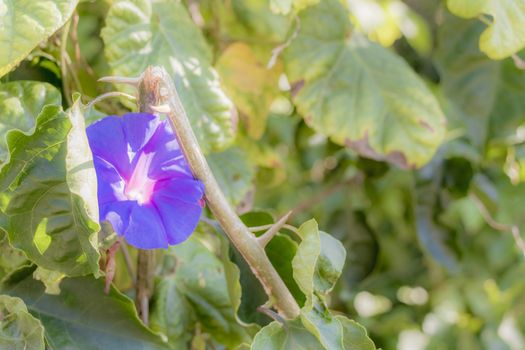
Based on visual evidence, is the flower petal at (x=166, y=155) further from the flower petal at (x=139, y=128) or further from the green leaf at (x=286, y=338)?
the green leaf at (x=286, y=338)

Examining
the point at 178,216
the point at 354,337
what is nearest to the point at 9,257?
the point at 178,216

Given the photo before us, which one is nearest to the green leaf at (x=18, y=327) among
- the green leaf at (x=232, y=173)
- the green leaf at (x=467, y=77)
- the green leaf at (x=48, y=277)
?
the green leaf at (x=48, y=277)

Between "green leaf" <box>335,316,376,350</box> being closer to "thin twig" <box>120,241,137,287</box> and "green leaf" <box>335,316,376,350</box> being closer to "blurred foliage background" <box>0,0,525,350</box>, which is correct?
"blurred foliage background" <box>0,0,525,350</box>

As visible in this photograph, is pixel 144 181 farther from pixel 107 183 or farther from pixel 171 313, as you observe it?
pixel 171 313

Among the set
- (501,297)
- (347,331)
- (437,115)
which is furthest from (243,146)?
(501,297)

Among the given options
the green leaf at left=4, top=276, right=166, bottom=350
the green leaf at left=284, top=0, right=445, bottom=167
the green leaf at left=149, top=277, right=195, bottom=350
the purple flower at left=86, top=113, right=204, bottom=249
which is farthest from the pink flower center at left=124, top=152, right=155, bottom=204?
the green leaf at left=284, top=0, right=445, bottom=167

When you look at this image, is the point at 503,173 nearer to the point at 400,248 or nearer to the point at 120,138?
the point at 400,248
